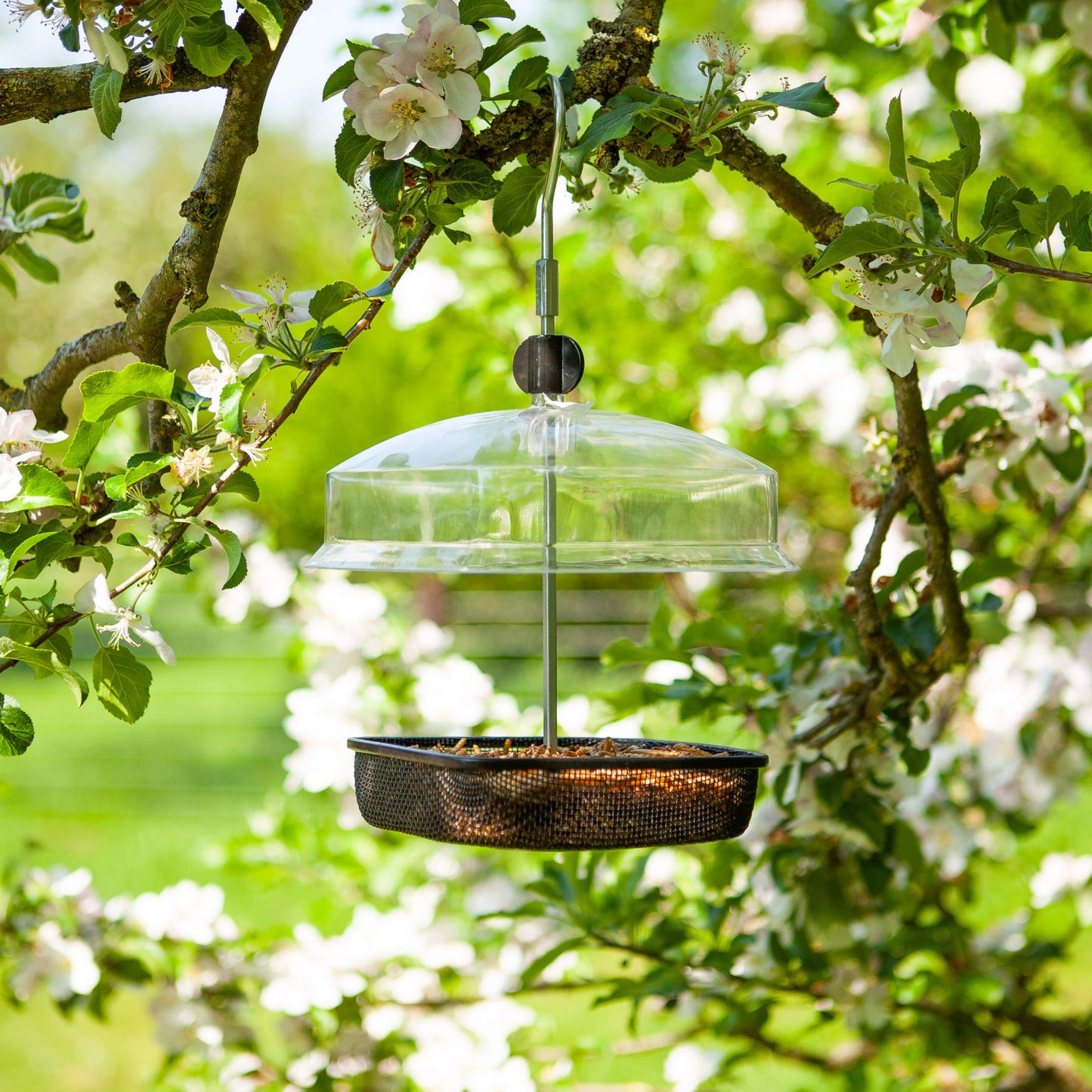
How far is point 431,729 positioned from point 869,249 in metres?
1.12

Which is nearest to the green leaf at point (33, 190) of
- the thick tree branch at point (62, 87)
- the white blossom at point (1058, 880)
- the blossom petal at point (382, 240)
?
the thick tree branch at point (62, 87)

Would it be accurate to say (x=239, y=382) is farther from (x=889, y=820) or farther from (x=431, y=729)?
(x=431, y=729)

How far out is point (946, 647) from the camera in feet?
3.26

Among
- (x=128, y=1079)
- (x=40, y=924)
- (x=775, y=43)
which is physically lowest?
(x=128, y=1079)

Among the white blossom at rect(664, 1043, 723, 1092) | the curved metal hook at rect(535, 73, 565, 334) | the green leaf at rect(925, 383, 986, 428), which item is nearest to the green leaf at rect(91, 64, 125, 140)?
the curved metal hook at rect(535, 73, 565, 334)

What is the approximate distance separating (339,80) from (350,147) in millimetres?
39

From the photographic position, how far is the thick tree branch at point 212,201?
0.74m

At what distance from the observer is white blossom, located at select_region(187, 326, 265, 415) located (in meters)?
0.68

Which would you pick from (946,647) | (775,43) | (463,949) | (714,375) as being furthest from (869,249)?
(775,43)

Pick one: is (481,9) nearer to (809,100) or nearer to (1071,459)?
(809,100)

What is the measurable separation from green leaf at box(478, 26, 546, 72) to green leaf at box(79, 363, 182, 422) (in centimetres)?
27

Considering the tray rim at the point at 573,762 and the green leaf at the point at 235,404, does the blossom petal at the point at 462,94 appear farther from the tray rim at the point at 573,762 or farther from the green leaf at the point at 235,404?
the tray rim at the point at 573,762

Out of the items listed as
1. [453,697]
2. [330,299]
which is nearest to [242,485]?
[330,299]

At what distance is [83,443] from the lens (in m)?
0.69
